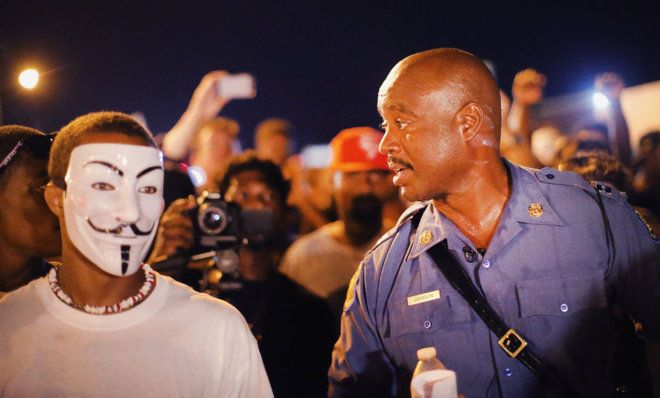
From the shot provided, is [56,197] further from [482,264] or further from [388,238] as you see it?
[482,264]

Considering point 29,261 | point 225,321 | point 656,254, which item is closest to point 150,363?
point 225,321

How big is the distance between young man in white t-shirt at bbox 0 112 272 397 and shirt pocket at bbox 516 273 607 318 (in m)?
1.13

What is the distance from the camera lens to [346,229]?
479 cm

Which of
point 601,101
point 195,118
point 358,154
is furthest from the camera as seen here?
point 195,118

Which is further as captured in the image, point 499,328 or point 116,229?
point 499,328

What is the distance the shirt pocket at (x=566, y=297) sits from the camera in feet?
8.78

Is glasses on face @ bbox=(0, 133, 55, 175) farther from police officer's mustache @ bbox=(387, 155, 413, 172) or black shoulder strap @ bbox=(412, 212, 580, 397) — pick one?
black shoulder strap @ bbox=(412, 212, 580, 397)

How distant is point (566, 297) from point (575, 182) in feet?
1.73

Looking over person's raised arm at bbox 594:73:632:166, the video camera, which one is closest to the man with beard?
the video camera

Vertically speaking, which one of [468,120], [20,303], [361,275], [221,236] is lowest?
[361,275]

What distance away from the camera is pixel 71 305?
7.49ft

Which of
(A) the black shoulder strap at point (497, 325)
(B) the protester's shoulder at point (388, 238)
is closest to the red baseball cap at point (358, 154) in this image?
(B) the protester's shoulder at point (388, 238)

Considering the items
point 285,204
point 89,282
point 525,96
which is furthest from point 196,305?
point 525,96

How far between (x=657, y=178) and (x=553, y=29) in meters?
5.09
